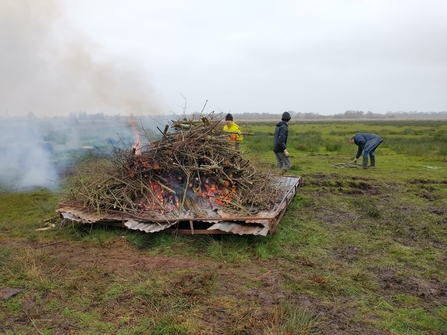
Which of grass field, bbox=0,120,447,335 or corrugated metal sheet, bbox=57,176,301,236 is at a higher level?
corrugated metal sheet, bbox=57,176,301,236

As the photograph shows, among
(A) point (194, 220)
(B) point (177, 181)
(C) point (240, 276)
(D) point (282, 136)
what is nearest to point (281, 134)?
(D) point (282, 136)

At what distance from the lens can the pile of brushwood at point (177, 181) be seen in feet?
20.4

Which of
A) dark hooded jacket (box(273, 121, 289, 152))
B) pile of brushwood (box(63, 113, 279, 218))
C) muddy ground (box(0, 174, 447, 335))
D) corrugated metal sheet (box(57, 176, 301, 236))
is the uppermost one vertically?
dark hooded jacket (box(273, 121, 289, 152))

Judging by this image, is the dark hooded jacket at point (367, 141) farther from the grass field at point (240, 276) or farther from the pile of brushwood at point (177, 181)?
the pile of brushwood at point (177, 181)

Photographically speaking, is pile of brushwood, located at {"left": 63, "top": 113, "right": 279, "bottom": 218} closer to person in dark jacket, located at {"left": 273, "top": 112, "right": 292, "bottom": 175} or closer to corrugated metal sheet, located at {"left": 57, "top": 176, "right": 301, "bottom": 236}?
corrugated metal sheet, located at {"left": 57, "top": 176, "right": 301, "bottom": 236}

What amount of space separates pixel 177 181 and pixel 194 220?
1.25m

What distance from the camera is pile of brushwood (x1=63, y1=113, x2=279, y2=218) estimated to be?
6227 mm

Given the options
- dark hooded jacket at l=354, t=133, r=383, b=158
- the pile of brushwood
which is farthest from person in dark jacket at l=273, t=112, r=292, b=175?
dark hooded jacket at l=354, t=133, r=383, b=158

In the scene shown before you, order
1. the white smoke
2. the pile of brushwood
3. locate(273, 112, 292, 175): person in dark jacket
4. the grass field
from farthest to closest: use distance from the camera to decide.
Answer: the white smoke → locate(273, 112, 292, 175): person in dark jacket → the pile of brushwood → the grass field

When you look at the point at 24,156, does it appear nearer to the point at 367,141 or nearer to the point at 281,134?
the point at 281,134

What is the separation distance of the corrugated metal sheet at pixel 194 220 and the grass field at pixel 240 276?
22 cm

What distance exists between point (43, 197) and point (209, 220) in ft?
18.3

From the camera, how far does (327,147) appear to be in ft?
60.4

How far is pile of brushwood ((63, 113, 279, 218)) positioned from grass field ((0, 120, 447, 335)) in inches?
21.7
